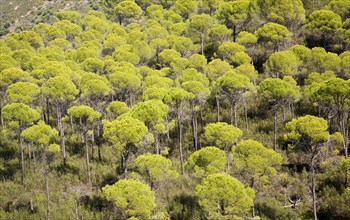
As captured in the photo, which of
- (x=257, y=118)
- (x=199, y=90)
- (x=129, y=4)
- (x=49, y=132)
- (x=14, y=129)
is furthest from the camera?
(x=129, y=4)

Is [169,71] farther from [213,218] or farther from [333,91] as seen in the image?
[213,218]

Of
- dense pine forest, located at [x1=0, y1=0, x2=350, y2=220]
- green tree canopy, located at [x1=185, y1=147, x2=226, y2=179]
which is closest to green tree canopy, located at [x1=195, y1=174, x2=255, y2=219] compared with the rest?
dense pine forest, located at [x1=0, y1=0, x2=350, y2=220]

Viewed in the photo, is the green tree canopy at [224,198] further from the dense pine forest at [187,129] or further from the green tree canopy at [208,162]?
the green tree canopy at [208,162]

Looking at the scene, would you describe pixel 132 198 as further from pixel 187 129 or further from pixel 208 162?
pixel 187 129

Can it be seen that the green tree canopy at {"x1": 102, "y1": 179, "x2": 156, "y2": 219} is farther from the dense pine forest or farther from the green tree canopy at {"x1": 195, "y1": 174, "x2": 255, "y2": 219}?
the green tree canopy at {"x1": 195, "y1": 174, "x2": 255, "y2": 219}

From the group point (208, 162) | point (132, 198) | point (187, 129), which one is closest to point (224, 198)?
point (208, 162)

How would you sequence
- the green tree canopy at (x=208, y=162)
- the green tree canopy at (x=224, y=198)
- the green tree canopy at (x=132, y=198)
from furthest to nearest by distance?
the green tree canopy at (x=208, y=162) → the green tree canopy at (x=132, y=198) → the green tree canopy at (x=224, y=198)

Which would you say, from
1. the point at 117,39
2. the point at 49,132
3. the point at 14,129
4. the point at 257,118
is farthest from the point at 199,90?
the point at 117,39

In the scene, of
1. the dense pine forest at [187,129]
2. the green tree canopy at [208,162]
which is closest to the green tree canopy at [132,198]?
the dense pine forest at [187,129]
